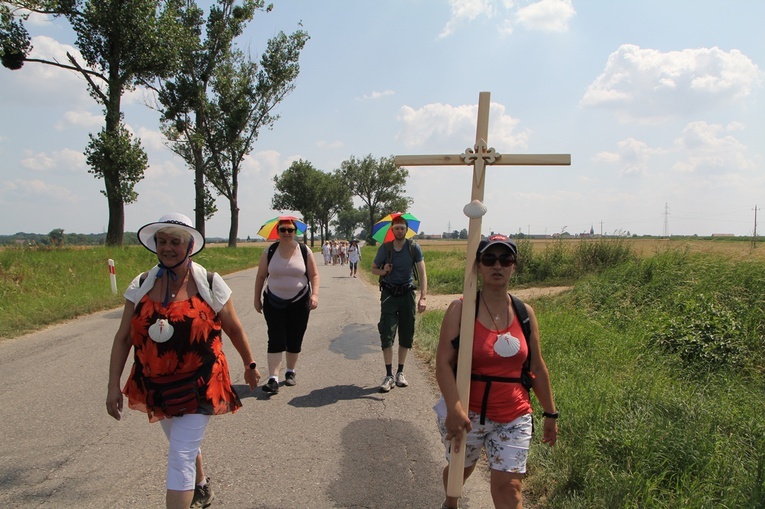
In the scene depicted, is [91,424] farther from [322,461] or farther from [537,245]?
[537,245]

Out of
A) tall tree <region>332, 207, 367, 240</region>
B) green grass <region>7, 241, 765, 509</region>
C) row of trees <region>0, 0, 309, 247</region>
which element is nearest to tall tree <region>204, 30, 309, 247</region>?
row of trees <region>0, 0, 309, 247</region>

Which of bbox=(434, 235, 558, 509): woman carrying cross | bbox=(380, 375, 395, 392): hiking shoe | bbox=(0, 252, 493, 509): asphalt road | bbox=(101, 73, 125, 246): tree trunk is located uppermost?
bbox=(101, 73, 125, 246): tree trunk

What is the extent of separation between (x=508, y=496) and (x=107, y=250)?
19902 millimetres

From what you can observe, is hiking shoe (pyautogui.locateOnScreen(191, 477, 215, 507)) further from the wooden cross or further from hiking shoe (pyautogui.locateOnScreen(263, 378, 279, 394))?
hiking shoe (pyautogui.locateOnScreen(263, 378, 279, 394))

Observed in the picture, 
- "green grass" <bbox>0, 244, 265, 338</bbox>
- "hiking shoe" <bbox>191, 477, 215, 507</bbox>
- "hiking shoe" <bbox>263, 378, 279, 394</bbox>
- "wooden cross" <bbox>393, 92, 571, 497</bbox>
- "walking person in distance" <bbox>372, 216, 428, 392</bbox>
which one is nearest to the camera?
"wooden cross" <bbox>393, 92, 571, 497</bbox>

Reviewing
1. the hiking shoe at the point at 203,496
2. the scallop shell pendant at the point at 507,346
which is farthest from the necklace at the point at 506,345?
the hiking shoe at the point at 203,496

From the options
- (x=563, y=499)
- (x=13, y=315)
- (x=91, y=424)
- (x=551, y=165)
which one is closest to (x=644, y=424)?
(x=563, y=499)

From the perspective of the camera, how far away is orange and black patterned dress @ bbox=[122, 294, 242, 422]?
2.76 m

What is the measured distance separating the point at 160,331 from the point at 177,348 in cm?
13

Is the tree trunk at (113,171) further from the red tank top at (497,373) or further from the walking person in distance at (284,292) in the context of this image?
the red tank top at (497,373)

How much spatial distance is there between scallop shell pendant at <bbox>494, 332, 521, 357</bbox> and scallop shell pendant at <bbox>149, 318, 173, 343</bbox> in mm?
1660

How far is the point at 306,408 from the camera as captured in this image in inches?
202

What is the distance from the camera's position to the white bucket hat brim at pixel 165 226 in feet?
9.57

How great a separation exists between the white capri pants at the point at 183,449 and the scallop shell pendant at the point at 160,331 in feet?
1.40
